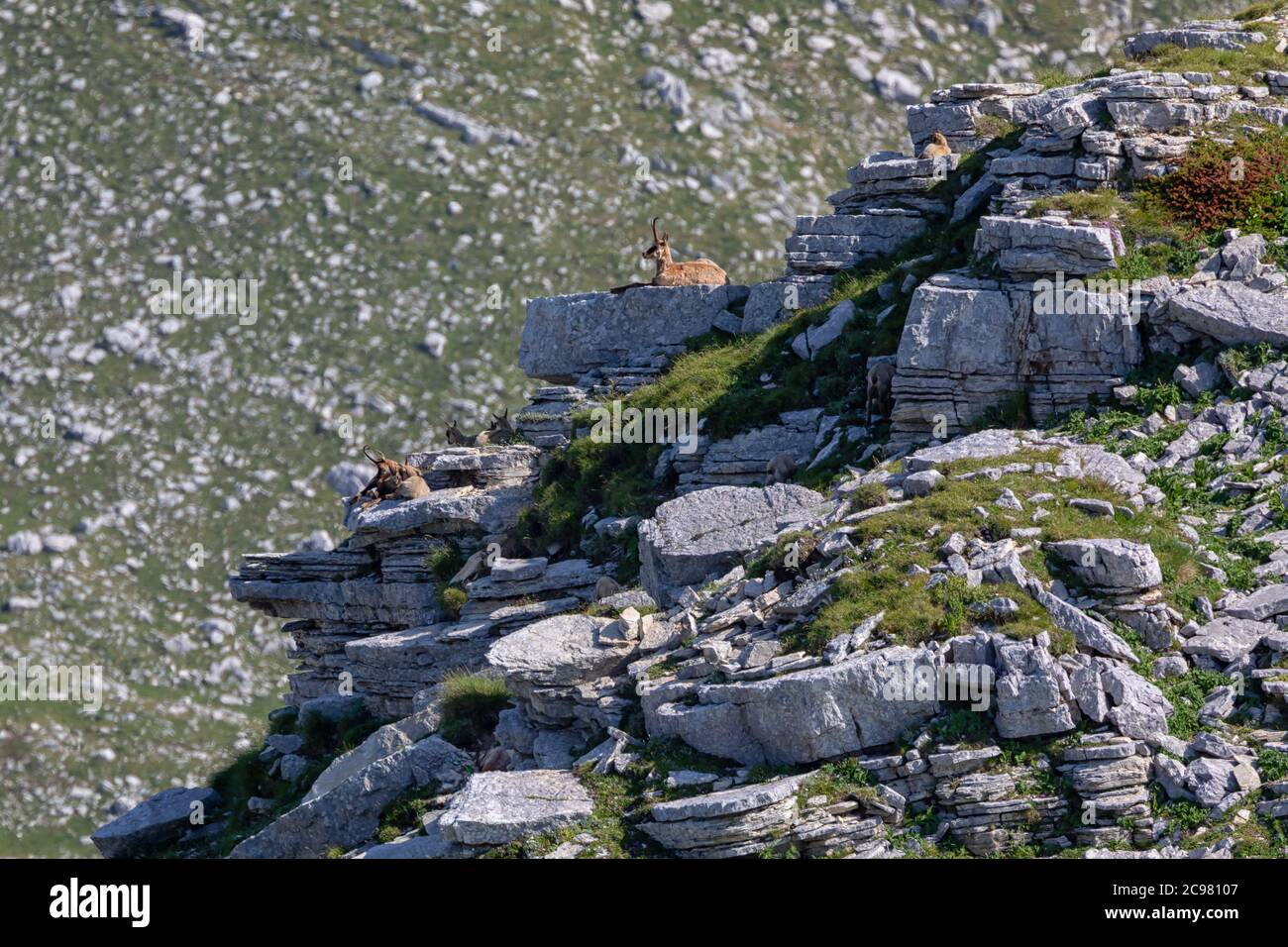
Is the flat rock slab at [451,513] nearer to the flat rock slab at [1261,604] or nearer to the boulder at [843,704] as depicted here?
the boulder at [843,704]

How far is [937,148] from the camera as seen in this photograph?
39.9 meters

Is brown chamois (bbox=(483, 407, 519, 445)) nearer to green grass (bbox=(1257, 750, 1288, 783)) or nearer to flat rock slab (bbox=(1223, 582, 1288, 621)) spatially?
flat rock slab (bbox=(1223, 582, 1288, 621))

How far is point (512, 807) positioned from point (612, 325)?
645 inches

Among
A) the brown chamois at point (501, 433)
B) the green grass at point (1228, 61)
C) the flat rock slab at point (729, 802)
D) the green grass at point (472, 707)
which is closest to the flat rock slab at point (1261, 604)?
the flat rock slab at point (729, 802)

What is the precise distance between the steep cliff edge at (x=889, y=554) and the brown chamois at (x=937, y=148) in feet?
1.75

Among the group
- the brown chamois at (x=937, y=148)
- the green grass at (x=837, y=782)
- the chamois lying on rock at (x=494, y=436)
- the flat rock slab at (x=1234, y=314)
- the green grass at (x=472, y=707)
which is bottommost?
the green grass at (x=837, y=782)

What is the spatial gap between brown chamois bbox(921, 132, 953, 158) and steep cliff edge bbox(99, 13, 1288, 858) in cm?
53

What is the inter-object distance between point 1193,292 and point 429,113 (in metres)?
74.1

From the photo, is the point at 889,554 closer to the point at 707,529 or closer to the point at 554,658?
the point at 707,529

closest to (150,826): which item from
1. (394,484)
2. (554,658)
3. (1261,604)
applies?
(394,484)

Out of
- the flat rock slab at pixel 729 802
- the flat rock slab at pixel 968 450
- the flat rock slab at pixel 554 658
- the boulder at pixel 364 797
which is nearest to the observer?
the flat rock slab at pixel 729 802

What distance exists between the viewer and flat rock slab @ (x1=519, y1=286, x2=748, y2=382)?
40438mm

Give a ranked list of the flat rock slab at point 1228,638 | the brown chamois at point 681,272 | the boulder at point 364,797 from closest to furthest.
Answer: the flat rock slab at point 1228,638 < the boulder at point 364,797 < the brown chamois at point 681,272

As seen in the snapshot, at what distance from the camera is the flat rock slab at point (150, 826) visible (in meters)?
38.5
